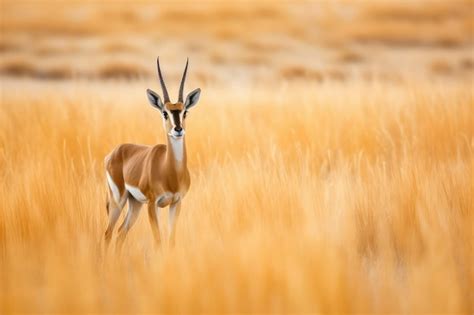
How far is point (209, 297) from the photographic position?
236 centimetres

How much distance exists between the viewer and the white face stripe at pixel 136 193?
9.80ft

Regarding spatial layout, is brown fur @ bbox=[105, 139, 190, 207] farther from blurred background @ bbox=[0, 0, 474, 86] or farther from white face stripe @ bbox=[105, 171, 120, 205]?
blurred background @ bbox=[0, 0, 474, 86]

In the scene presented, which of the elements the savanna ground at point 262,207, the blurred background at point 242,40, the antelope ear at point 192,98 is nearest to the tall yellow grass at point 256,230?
the savanna ground at point 262,207

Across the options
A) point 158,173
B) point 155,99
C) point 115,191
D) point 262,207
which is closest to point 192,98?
point 155,99

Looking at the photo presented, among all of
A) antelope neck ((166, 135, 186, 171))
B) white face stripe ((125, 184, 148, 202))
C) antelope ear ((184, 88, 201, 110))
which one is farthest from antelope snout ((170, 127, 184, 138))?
white face stripe ((125, 184, 148, 202))

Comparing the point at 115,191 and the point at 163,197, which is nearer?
the point at 163,197

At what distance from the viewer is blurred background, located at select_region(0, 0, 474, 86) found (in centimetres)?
1543

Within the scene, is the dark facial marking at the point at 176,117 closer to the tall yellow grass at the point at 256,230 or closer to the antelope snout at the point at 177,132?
the antelope snout at the point at 177,132

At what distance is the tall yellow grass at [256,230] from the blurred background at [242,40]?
23.7 ft

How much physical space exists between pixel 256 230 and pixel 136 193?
0.64m

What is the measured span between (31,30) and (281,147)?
18.8 meters

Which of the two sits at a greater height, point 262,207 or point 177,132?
point 177,132

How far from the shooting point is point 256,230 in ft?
9.25

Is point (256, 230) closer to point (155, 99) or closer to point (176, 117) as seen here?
point (176, 117)
